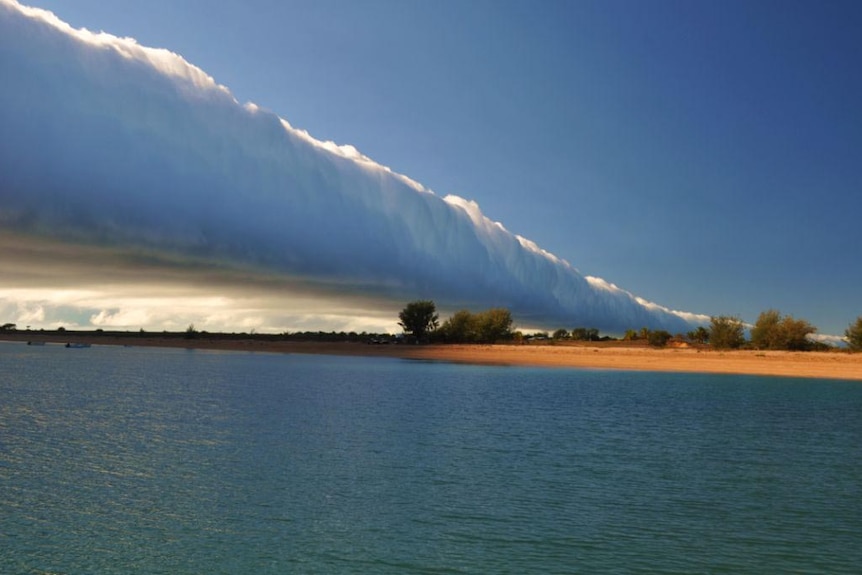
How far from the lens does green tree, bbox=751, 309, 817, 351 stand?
433ft

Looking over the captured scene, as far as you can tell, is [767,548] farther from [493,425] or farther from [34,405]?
Answer: [34,405]

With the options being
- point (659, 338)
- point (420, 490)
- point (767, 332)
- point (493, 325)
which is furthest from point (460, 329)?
point (420, 490)

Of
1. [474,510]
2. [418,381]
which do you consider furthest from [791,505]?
[418,381]

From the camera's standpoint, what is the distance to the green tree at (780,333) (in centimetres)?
13200

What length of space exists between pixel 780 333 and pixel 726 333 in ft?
42.1

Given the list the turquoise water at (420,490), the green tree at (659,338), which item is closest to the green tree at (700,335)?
the green tree at (659,338)

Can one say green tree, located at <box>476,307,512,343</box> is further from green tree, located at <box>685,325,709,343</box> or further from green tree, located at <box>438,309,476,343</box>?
green tree, located at <box>685,325,709,343</box>

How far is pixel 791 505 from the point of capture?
21.9 m

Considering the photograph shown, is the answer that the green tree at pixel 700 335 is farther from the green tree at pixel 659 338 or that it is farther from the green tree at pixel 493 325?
the green tree at pixel 493 325

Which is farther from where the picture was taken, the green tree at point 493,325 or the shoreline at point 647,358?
the green tree at point 493,325

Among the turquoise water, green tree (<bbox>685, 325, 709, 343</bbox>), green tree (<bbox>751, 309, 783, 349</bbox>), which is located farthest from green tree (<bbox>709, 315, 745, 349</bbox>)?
the turquoise water

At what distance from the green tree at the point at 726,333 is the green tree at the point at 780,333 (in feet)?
14.1

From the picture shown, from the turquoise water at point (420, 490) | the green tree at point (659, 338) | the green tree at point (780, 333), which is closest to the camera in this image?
the turquoise water at point (420, 490)

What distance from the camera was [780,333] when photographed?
439 feet
